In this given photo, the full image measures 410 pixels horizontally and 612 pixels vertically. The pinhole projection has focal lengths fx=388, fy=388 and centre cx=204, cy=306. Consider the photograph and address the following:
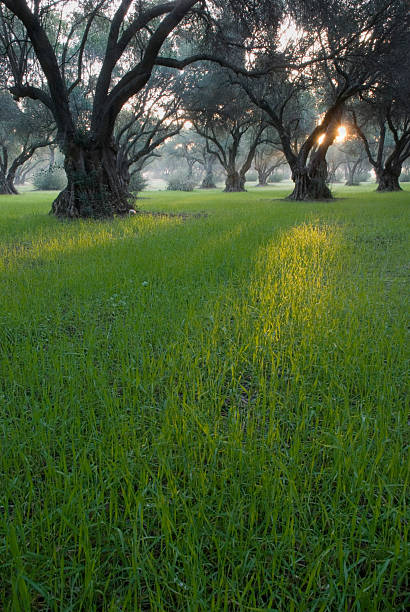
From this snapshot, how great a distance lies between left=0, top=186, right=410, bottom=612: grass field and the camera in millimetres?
1279

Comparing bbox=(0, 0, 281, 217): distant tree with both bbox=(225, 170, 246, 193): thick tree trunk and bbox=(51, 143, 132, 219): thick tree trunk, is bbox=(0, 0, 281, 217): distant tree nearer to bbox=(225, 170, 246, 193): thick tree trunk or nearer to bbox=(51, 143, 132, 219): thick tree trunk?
bbox=(51, 143, 132, 219): thick tree trunk

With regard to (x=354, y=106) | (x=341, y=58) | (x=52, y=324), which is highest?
(x=354, y=106)

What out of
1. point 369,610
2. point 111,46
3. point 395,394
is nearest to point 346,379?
point 395,394

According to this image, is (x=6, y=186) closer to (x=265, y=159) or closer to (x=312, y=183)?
(x=312, y=183)

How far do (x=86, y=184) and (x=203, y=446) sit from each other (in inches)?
473

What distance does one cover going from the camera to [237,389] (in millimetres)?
2520

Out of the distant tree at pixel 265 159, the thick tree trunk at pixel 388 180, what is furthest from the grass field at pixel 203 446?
the distant tree at pixel 265 159

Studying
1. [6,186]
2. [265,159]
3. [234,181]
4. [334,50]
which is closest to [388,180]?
[234,181]

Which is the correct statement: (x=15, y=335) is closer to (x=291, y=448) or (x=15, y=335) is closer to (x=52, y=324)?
(x=52, y=324)

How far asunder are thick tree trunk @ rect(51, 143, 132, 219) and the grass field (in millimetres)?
8412

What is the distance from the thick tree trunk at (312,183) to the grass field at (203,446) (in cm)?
1719

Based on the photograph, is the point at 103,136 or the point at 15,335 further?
the point at 103,136

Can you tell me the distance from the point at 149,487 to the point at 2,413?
1.07m

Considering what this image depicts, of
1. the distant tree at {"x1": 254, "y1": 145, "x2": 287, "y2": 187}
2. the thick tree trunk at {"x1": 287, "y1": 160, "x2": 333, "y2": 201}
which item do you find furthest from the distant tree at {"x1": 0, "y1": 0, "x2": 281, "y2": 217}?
the distant tree at {"x1": 254, "y1": 145, "x2": 287, "y2": 187}
